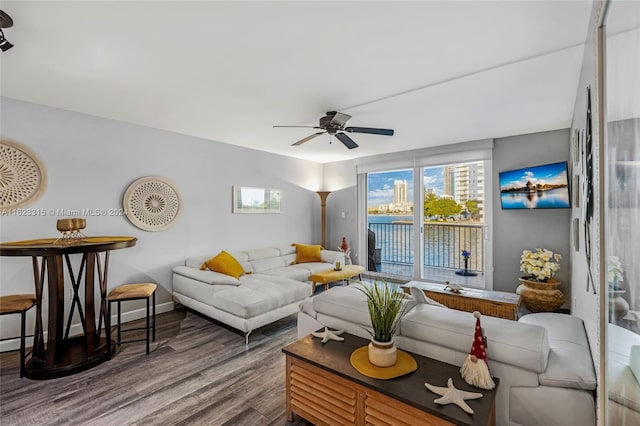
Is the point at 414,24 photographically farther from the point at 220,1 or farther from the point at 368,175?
the point at 368,175

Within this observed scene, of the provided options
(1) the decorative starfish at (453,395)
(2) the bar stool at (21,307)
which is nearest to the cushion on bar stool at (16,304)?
(2) the bar stool at (21,307)

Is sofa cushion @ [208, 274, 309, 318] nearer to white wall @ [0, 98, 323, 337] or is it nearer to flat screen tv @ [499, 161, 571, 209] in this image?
white wall @ [0, 98, 323, 337]

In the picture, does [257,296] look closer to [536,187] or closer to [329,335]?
[329,335]

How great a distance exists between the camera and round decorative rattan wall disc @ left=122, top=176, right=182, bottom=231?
11.5 ft

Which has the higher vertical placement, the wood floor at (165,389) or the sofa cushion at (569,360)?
the sofa cushion at (569,360)

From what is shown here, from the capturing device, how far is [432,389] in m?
1.26

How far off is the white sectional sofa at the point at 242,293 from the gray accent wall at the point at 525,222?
3079mm

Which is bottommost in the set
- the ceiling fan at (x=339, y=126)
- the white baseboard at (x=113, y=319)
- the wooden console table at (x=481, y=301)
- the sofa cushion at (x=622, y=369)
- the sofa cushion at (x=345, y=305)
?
the white baseboard at (x=113, y=319)

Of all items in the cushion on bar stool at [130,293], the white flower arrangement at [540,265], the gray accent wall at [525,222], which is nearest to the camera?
the cushion on bar stool at [130,293]

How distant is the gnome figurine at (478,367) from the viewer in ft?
4.15

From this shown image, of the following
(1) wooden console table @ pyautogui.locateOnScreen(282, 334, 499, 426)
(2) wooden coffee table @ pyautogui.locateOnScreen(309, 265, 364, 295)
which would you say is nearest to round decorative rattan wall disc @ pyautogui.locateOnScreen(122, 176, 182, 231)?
(2) wooden coffee table @ pyautogui.locateOnScreen(309, 265, 364, 295)

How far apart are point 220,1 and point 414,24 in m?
1.14

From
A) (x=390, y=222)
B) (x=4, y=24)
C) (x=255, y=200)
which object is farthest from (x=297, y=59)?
(x=390, y=222)

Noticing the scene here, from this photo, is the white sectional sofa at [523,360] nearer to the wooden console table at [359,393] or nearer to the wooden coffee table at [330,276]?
the wooden console table at [359,393]
